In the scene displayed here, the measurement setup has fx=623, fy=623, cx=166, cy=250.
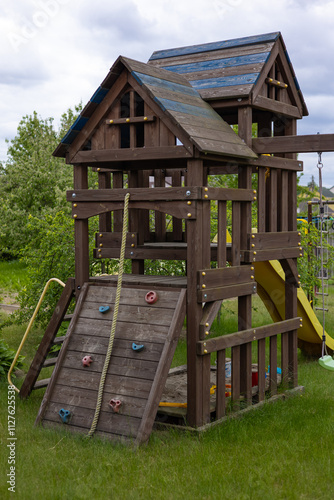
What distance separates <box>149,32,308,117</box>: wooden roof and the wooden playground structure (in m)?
0.02

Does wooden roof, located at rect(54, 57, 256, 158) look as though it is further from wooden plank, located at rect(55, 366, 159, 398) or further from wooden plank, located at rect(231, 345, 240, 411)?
wooden plank, located at rect(55, 366, 159, 398)

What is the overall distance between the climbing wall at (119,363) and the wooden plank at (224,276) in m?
0.25

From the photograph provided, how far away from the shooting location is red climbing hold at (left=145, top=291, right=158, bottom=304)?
5.68 metres

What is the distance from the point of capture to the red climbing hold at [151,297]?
568 cm

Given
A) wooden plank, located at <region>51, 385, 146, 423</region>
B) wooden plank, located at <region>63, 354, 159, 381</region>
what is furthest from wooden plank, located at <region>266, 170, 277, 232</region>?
wooden plank, located at <region>51, 385, 146, 423</region>

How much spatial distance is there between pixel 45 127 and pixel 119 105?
27.2 metres

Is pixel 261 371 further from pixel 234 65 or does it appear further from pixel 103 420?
pixel 234 65

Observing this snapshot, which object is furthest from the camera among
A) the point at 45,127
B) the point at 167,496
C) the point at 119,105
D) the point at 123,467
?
the point at 45,127

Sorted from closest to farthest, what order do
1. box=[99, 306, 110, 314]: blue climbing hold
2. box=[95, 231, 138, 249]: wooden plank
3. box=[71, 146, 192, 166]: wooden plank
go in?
box=[71, 146, 192, 166]: wooden plank, box=[99, 306, 110, 314]: blue climbing hold, box=[95, 231, 138, 249]: wooden plank

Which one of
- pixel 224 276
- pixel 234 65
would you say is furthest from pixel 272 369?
pixel 234 65

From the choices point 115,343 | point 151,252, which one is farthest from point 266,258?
point 115,343

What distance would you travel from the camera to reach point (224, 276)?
6.00 m

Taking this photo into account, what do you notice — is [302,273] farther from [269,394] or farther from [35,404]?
[35,404]

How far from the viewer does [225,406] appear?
6039 mm
